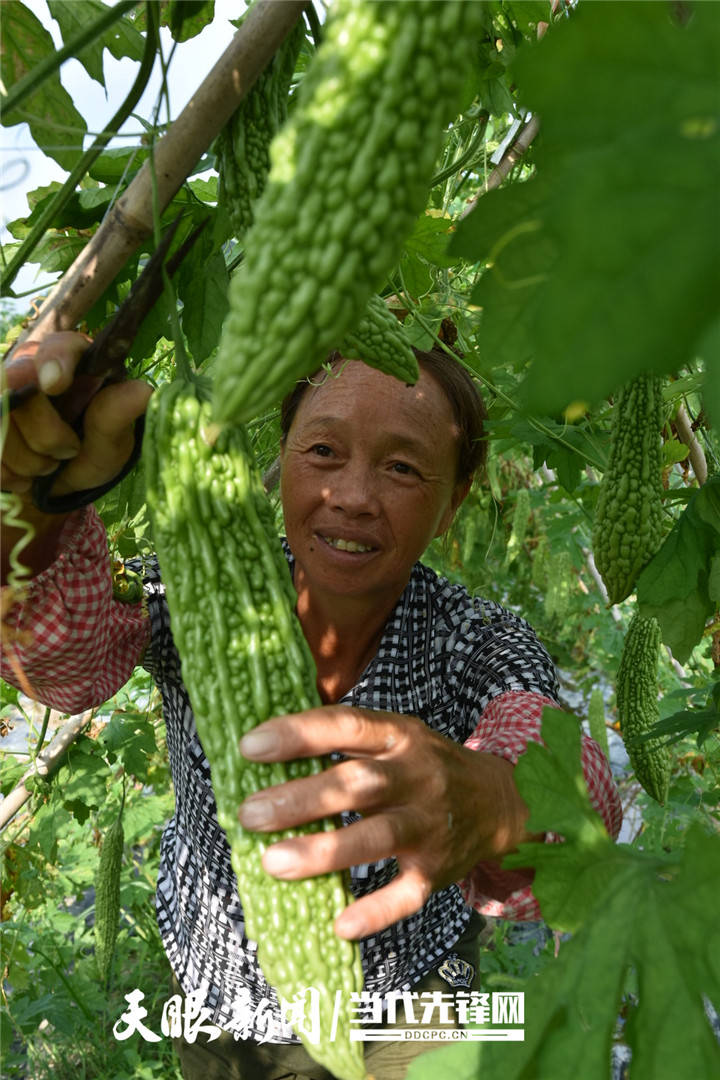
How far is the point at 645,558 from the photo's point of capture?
1966 millimetres

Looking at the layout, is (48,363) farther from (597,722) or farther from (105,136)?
(597,722)

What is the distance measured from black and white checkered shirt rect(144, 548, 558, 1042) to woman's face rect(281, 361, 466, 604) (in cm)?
18

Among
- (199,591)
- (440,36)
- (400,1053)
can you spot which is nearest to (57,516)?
(199,591)

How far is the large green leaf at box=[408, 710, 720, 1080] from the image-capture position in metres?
0.89

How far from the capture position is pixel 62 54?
965mm

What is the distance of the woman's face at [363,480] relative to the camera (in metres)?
1.97

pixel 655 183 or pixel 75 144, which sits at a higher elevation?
pixel 75 144

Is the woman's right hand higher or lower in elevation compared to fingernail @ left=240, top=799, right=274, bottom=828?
higher

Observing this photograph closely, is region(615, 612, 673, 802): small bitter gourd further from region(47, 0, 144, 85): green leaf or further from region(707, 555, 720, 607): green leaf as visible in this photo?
region(47, 0, 144, 85): green leaf

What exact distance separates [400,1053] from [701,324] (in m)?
2.26

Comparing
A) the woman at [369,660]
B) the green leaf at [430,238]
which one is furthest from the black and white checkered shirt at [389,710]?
the green leaf at [430,238]

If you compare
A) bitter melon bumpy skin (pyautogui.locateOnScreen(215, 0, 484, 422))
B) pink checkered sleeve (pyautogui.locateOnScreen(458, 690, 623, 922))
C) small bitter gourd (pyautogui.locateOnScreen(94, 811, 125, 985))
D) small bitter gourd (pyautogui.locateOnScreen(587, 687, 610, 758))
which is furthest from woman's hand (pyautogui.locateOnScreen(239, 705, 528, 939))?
small bitter gourd (pyautogui.locateOnScreen(587, 687, 610, 758))

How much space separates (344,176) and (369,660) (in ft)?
5.43

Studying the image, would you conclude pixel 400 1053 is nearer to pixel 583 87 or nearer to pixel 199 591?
pixel 199 591
